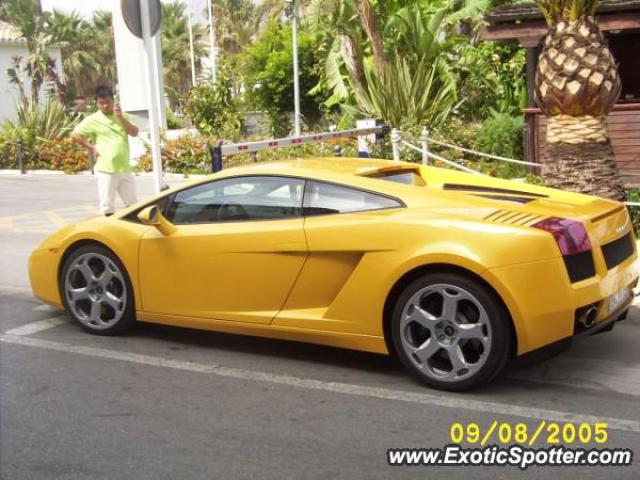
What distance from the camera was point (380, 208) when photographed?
503 cm

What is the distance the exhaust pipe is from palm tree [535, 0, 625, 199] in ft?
13.8

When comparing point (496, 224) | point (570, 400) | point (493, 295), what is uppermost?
point (496, 224)

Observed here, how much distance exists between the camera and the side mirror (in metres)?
5.67

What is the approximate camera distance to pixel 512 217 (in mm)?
4688

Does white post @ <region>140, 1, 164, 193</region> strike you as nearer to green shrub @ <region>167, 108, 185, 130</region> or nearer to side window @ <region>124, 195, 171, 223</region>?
side window @ <region>124, 195, 171, 223</region>

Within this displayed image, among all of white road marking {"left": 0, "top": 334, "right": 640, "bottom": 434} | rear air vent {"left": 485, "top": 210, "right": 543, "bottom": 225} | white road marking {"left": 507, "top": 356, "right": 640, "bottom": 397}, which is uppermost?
rear air vent {"left": 485, "top": 210, "right": 543, "bottom": 225}

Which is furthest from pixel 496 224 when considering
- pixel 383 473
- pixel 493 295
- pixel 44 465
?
pixel 44 465

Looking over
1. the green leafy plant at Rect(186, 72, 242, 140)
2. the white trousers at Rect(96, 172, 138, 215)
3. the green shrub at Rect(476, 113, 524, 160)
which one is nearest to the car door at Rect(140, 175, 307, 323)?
the white trousers at Rect(96, 172, 138, 215)

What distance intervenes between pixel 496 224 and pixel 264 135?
19.8 m

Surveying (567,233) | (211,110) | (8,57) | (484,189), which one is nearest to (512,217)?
(567,233)

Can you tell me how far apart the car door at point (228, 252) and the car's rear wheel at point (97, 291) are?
0.22m

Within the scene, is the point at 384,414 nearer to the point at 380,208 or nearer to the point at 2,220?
the point at 380,208

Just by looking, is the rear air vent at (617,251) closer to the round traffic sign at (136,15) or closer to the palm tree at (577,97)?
the palm tree at (577,97)

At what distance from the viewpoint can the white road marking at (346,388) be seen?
4332 millimetres
